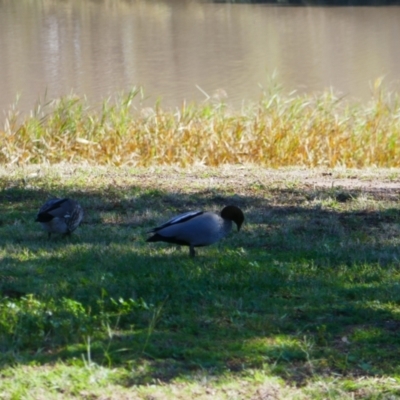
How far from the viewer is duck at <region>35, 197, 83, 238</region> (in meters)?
5.89

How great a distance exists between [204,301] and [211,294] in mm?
116

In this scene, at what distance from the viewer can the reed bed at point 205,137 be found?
10.5 metres

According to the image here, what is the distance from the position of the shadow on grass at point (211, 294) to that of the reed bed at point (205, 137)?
3214 millimetres

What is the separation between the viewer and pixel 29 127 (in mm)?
10828

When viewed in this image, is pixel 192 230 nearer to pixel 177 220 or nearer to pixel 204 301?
pixel 177 220

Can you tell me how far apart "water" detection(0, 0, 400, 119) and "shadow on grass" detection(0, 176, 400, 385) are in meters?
6.65

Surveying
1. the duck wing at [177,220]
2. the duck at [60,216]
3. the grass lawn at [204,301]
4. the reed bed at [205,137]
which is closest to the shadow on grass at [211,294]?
the grass lawn at [204,301]

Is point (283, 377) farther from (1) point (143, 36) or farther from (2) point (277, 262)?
(1) point (143, 36)

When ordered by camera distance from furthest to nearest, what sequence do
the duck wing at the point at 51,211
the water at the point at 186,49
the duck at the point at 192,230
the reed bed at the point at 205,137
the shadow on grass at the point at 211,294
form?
1. the water at the point at 186,49
2. the reed bed at the point at 205,137
3. the duck wing at the point at 51,211
4. the duck at the point at 192,230
5. the shadow on grass at the point at 211,294

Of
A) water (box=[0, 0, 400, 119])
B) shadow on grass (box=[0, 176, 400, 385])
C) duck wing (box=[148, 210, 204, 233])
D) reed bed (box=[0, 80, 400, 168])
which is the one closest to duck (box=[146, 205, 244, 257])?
duck wing (box=[148, 210, 204, 233])

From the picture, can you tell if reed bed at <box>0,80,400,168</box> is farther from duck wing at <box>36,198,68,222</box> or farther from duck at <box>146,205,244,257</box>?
duck at <box>146,205,244,257</box>

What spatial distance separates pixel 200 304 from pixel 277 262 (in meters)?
1.05

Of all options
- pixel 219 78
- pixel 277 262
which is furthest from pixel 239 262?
pixel 219 78

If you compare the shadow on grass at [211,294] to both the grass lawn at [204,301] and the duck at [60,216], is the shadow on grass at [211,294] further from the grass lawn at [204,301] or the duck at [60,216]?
the duck at [60,216]
